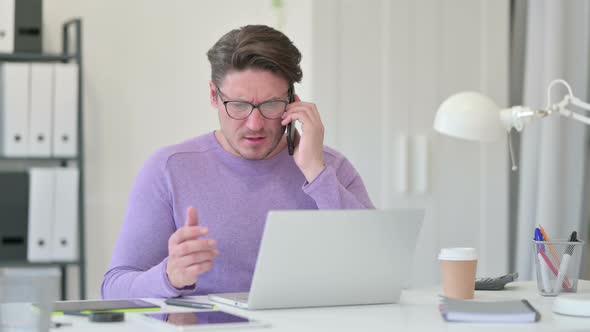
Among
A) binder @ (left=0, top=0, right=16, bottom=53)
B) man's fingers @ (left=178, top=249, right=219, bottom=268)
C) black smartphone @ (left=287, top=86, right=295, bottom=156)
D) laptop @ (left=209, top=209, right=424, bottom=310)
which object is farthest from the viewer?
binder @ (left=0, top=0, right=16, bottom=53)

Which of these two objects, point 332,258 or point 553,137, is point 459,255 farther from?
point 553,137

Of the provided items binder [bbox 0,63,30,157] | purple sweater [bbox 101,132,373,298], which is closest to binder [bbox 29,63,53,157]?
binder [bbox 0,63,30,157]

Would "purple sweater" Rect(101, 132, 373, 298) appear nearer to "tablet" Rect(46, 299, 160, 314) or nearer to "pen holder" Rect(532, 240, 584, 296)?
"tablet" Rect(46, 299, 160, 314)

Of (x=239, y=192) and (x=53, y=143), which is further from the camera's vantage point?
(x=53, y=143)

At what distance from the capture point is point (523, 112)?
5.43 ft

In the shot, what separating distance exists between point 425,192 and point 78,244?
1.44 m

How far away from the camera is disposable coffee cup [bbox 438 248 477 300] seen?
1.88m

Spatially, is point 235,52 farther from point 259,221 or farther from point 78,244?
point 78,244

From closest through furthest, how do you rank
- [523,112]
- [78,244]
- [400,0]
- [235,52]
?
[523,112] → [235,52] → [400,0] → [78,244]

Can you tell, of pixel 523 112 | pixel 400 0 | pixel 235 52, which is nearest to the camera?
pixel 523 112

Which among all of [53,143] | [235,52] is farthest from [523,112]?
[53,143]

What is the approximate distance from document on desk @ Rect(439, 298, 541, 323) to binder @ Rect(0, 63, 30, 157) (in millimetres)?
2399

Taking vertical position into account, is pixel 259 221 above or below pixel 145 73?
below

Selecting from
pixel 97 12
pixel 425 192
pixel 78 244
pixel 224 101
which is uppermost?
pixel 97 12
